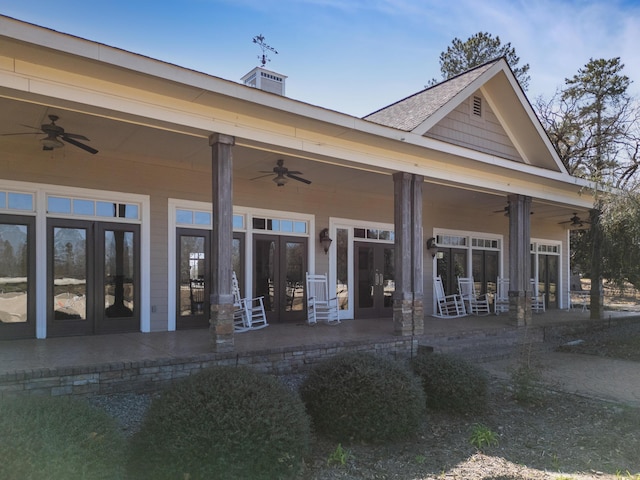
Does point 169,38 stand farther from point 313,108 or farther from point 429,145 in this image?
point 429,145

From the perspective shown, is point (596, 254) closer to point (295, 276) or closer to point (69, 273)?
point (295, 276)

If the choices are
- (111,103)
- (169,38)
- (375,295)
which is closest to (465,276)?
(375,295)

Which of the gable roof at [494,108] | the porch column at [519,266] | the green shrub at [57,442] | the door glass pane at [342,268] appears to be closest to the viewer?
the green shrub at [57,442]

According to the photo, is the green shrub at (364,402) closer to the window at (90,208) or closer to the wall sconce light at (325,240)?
the window at (90,208)

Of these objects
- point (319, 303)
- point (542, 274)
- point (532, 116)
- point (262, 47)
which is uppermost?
point (262, 47)

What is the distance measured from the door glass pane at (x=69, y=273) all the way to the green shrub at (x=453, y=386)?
→ 5.01 meters

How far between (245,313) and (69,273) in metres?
2.76

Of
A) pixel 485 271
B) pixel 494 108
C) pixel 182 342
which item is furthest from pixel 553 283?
pixel 182 342

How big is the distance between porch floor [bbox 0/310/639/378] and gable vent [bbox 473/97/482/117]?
4209mm

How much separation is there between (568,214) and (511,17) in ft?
25.3

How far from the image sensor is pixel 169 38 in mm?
7922

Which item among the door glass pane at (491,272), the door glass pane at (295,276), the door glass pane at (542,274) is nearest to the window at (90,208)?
the door glass pane at (295,276)

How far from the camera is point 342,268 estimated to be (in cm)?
1016

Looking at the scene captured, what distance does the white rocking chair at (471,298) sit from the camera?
11625 millimetres
